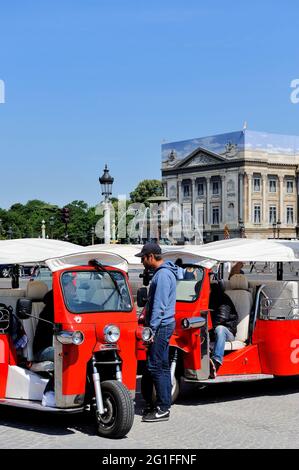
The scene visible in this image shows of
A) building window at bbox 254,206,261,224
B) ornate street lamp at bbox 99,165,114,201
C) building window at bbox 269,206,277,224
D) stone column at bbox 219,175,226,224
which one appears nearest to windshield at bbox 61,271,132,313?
ornate street lamp at bbox 99,165,114,201

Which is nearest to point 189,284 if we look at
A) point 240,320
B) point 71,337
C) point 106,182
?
point 240,320

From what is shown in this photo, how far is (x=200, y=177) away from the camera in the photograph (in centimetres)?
14250

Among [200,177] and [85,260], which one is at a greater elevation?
[200,177]

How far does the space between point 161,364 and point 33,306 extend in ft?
5.87

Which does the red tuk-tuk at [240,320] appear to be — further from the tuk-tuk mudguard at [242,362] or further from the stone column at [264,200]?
the stone column at [264,200]

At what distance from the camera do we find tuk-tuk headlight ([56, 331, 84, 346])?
309 inches

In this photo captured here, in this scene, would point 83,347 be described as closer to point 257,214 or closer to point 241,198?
point 241,198

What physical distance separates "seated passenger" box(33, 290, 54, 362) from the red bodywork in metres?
1.24

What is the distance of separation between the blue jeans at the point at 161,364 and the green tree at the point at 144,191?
129998 mm

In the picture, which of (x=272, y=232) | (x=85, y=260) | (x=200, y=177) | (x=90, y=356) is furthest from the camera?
(x=200, y=177)

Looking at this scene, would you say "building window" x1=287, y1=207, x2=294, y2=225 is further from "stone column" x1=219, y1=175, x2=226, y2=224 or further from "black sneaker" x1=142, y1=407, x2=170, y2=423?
"black sneaker" x1=142, y1=407, x2=170, y2=423
